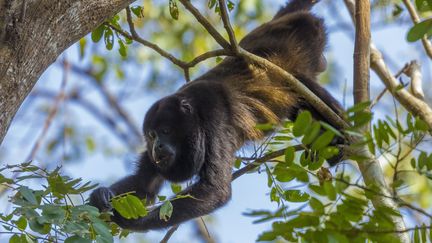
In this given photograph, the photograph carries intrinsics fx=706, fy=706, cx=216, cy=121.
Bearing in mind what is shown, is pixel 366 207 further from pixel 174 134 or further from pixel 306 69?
pixel 306 69

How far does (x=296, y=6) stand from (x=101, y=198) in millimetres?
2585

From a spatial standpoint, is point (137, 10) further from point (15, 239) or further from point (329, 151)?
point (329, 151)

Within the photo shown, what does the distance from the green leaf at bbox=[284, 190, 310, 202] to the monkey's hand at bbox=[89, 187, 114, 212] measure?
990mm

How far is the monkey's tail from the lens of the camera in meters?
5.43

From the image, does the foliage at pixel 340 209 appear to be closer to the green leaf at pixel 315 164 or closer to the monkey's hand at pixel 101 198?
the green leaf at pixel 315 164

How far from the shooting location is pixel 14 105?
2.30m

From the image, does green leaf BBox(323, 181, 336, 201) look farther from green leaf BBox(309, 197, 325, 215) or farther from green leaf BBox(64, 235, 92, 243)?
green leaf BBox(64, 235, 92, 243)

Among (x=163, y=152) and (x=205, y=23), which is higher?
(x=205, y=23)

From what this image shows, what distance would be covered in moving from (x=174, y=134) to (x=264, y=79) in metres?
0.70

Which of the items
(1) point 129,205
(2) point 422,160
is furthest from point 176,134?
(2) point 422,160

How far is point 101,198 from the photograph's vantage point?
3.57m

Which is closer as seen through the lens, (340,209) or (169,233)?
(340,209)

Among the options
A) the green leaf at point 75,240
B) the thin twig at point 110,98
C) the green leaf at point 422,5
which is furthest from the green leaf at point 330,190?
the thin twig at point 110,98

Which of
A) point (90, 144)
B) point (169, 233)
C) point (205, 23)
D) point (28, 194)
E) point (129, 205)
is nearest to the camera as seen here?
point (28, 194)
